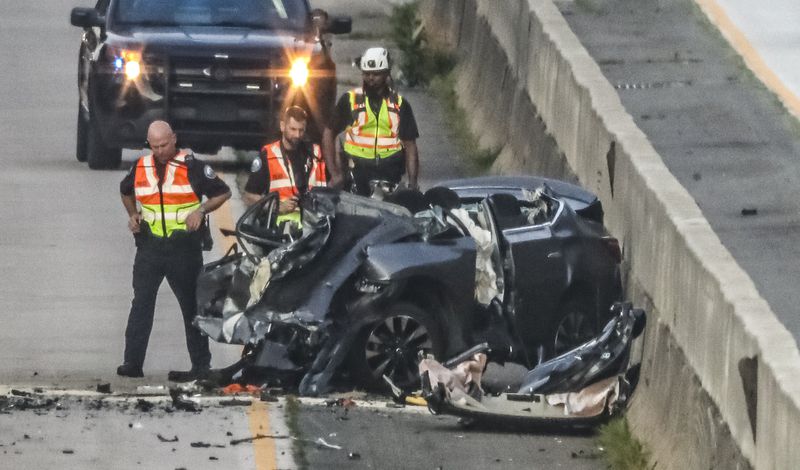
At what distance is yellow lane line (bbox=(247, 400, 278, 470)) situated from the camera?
12492 millimetres

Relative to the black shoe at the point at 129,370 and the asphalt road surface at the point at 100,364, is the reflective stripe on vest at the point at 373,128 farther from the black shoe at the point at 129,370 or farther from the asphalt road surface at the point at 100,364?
the black shoe at the point at 129,370

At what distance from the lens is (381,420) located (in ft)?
45.5

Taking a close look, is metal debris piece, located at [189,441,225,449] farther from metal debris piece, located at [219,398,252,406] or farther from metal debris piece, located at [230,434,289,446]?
metal debris piece, located at [219,398,252,406]

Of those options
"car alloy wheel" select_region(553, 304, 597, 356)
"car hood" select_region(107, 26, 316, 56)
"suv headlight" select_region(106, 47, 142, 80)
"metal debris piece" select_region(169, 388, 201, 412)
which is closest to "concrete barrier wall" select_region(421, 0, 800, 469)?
"car alloy wheel" select_region(553, 304, 597, 356)

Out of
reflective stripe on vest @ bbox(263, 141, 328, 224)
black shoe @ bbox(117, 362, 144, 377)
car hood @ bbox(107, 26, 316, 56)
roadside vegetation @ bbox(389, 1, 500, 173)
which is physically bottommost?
roadside vegetation @ bbox(389, 1, 500, 173)

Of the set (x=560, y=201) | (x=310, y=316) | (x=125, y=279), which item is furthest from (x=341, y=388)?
(x=125, y=279)

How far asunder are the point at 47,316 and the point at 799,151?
18.6ft

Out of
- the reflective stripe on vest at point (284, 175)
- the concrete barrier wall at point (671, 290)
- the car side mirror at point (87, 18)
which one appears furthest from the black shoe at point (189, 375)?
the car side mirror at point (87, 18)

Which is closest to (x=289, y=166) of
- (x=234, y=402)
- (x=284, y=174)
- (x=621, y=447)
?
(x=284, y=174)

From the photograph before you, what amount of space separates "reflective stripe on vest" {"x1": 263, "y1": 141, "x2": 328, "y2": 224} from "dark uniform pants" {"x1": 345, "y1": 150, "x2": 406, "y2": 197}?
137cm

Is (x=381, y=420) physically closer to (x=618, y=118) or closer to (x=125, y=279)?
(x=618, y=118)

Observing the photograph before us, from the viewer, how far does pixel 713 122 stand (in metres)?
19.4

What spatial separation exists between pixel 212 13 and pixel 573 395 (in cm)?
907

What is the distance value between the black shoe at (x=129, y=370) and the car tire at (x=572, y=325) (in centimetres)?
278
